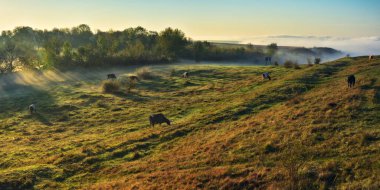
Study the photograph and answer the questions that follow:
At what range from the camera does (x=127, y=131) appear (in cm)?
3216

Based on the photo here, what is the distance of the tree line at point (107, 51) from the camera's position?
8750 cm

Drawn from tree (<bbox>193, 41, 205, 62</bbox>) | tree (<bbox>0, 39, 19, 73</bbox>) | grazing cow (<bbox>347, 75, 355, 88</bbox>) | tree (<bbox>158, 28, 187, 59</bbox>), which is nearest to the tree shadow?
tree (<bbox>0, 39, 19, 73</bbox>)

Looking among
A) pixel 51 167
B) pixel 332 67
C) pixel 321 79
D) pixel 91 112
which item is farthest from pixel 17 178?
pixel 332 67

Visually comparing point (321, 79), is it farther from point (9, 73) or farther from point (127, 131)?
point (9, 73)

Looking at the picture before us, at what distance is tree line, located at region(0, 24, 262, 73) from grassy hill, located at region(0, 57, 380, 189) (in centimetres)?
4308

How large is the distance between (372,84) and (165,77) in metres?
40.6

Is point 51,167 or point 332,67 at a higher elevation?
point 332,67

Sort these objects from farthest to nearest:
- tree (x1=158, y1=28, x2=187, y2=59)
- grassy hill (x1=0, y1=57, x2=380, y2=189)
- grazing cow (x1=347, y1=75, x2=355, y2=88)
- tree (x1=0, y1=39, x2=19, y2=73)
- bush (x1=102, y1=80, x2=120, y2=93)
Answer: tree (x1=158, y1=28, x2=187, y2=59), tree (x1=0, y1=39, x2=19, y2=73), bush (x1=102, y1=80, x2=120, y2=93), grazing cow (x1=347, y1=75, x2=355, y2=88), grassy hill (x1=0, y1=57, x2=380, y2=189)

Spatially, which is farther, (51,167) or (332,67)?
(332,67)

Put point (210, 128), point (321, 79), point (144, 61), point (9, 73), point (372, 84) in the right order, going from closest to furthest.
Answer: point (210, 128) < point (372, 84) < point (321, 79) < point (9, 73) < point (144, 61)

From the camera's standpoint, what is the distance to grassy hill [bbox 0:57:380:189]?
18188 mm

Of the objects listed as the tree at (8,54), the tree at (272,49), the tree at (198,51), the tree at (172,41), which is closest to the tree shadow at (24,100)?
the tree at (8,54)

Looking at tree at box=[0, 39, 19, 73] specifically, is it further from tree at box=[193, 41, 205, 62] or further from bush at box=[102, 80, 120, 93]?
tree at box=[193, 41, 205, 62]

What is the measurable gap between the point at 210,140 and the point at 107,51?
80000 mm
